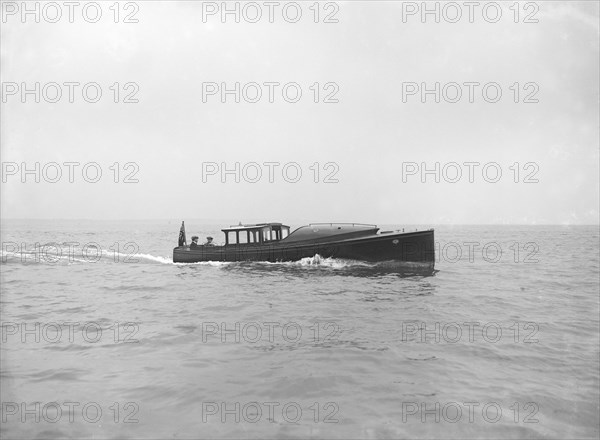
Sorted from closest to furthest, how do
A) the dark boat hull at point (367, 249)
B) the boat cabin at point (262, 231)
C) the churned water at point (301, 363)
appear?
the churned water at point (301, 363) → the dark boat hull at point (367, 249) → the boat cabin at point (262, 231)

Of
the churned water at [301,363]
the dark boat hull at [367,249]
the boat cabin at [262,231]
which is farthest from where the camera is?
the boat cabin at [262,231]

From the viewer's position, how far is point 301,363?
875 cm

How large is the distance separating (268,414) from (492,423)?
3.64 m

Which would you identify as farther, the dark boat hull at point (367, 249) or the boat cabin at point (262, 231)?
the boat cabin at point (262, 231)

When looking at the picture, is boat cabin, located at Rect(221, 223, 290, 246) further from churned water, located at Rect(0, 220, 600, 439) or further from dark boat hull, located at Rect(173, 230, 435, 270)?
churned water, located at Rect(0, 220, 600, 439)

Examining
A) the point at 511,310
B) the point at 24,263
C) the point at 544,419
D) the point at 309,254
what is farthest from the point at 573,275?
the point at 24,263

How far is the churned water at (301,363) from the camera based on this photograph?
6.27 metres

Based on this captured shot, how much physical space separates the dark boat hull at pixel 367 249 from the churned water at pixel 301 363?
5375mm

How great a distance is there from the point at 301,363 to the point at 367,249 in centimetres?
1578

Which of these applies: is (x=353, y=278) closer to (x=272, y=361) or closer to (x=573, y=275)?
(x=272, y=361)

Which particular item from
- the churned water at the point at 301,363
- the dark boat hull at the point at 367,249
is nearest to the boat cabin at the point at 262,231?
the dark boat hull at the point at 367,249

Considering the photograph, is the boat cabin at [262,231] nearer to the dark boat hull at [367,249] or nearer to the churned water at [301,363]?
the dark boat hull at [367,249]

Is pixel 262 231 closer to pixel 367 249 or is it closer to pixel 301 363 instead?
pixel 367 249

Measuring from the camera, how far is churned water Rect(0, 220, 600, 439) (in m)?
6.27
